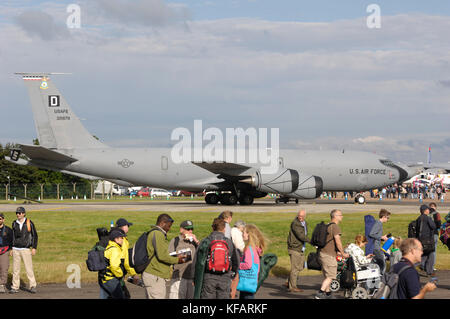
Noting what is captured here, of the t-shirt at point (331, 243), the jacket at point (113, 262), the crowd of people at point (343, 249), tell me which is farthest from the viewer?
the t-shirt at point (331, 243)

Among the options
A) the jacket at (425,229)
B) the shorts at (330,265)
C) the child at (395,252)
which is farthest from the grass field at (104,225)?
the shorts at (330,265)

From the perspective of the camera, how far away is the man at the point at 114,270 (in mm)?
10641

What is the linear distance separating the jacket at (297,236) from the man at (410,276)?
702 centimetres

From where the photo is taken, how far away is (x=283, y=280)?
17312 millimetres

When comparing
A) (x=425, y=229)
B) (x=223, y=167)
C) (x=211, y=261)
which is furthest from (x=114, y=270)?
(x=223, y=167)

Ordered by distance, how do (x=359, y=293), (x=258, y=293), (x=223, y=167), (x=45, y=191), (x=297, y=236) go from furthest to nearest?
(x=45, y=191) < (x=223, y=167) < (x=297, y=236) < (x=258, y=293) < (x=359, y=293)

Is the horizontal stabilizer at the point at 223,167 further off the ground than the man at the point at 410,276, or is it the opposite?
the horizontal stabilizer at the point at 223,167

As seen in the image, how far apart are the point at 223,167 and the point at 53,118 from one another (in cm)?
1324

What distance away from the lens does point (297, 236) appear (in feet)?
49.6

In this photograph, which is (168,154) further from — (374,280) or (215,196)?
(374,280)

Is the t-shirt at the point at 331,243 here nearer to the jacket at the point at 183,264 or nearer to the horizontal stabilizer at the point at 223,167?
the jacket at the point at 183,264

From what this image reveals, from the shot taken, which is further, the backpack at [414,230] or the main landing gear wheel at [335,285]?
the backpack at [414,230]

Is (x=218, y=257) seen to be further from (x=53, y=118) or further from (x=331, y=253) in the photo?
(x=53, y=118)

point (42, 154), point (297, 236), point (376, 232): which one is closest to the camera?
point (297, 236)
